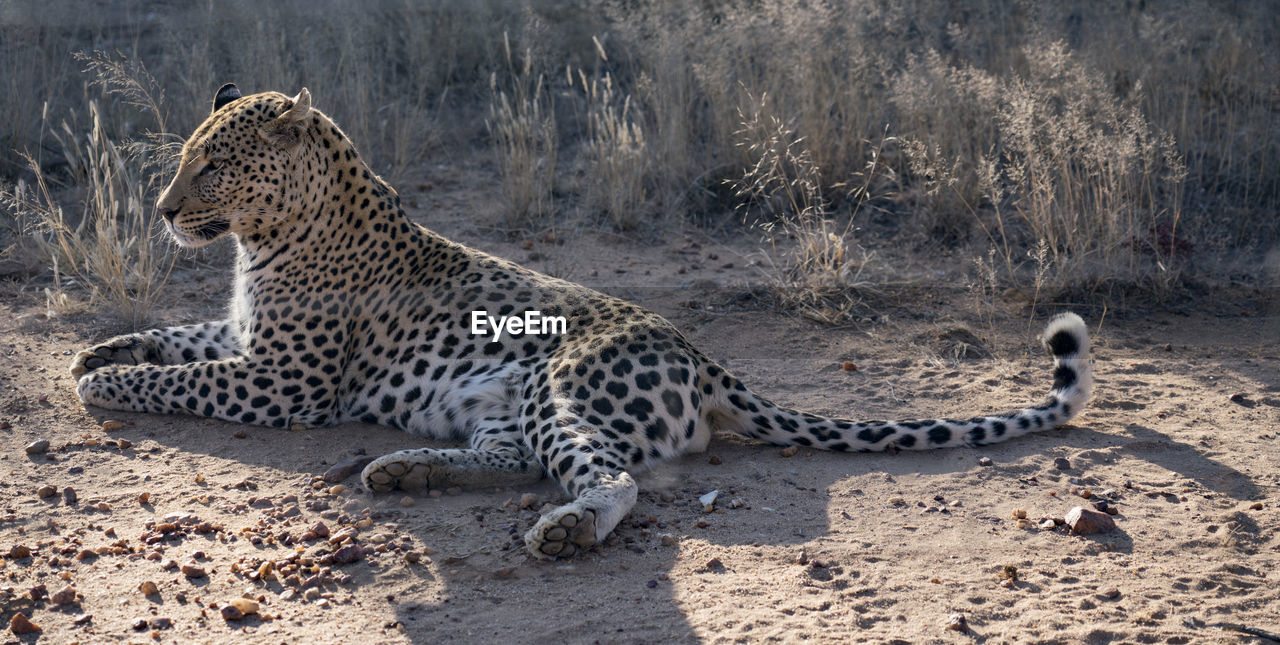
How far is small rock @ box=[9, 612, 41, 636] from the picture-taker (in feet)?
11.7

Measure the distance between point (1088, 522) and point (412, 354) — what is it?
3151 mm

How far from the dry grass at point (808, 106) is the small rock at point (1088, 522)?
3.34 meters

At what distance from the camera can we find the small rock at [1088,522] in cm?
445

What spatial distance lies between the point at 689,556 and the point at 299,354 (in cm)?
241

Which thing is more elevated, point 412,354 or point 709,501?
point 412,354

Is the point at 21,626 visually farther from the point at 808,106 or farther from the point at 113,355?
the point at 808,106

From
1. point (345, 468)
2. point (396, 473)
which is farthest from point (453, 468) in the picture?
point (345, 468)

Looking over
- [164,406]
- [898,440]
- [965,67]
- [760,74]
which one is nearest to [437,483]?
[164,406]

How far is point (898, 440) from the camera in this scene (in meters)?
5.23

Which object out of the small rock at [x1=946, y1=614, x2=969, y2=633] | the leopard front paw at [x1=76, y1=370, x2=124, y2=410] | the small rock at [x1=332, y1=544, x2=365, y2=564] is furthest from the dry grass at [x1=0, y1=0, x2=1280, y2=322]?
the small rock at [x1=332, y1=544, x2=365, y2=564]

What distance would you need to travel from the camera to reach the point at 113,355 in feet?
20.1

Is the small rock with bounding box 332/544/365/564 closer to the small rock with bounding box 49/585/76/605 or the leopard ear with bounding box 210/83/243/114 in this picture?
the small rock with bounding box 49/585/76/605

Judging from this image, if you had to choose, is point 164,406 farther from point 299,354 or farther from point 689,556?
point 689,556

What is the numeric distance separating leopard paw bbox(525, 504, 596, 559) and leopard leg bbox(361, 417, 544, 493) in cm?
69
